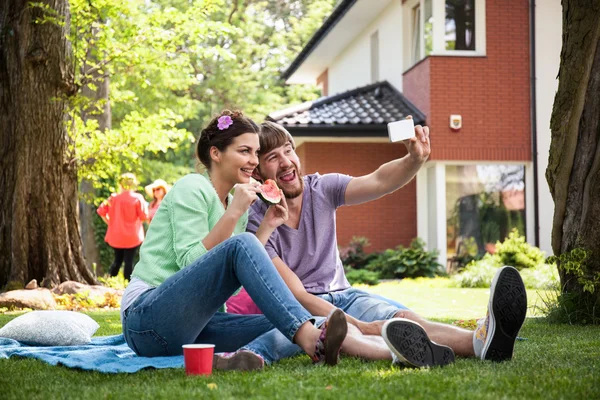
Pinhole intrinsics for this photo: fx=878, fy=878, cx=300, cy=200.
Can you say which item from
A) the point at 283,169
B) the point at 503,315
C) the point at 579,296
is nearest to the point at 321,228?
the point at 283,169

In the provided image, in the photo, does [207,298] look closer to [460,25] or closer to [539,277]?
[539,277]

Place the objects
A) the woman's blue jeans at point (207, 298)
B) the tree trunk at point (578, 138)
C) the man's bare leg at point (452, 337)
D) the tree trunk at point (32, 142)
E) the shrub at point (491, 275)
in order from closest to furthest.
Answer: the woman's blue jeans at point (207, 298)
the man's bare leg at point (452, 337)
the tree trunk at point (578, 138)
the tree trunk at point (32, 142)
the shrub at point (491, 275)

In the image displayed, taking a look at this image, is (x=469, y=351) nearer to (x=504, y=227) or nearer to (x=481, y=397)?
(x=481, y=397)

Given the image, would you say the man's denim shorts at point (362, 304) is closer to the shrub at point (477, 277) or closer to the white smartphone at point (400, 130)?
the white smartphone at point (400, 130)

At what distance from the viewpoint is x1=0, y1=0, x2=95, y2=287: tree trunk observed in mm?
11195

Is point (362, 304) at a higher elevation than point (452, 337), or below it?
higher

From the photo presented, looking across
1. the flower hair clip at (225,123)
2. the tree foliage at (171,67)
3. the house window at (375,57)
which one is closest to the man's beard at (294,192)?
the flower hair clip at (225,123)

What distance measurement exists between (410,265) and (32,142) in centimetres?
790

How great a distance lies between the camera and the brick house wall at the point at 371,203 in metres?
19.2

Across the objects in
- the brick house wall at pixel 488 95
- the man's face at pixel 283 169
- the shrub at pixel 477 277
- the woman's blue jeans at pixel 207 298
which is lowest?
the shrub at pixel 477 277

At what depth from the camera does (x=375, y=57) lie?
22.0m

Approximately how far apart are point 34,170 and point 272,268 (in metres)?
7.83

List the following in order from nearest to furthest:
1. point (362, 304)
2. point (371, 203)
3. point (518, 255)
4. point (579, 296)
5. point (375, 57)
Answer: point (362, 304)
point (579, 296)
point (518, 255)
point (371, 203)
point (375, 57)

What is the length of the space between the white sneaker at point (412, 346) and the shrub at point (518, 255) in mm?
11009
